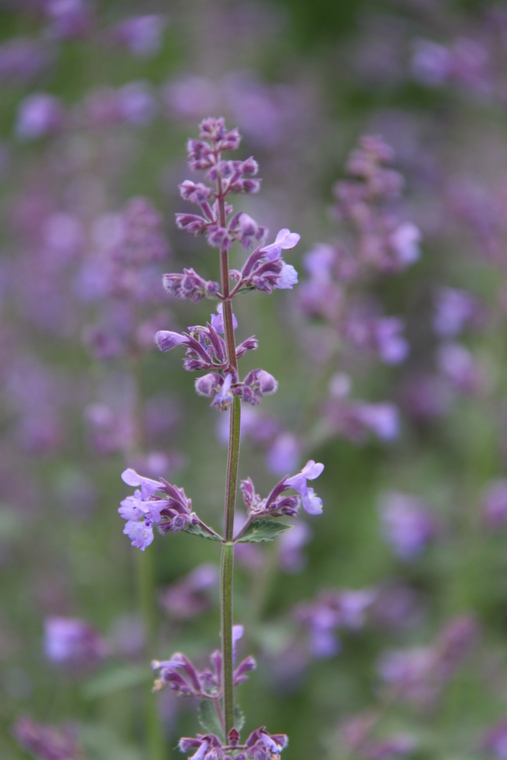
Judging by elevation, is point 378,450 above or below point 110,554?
above

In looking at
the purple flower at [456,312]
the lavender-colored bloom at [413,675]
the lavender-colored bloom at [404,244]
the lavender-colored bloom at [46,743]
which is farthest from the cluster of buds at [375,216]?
the lavender-colored bloom at [46,743]

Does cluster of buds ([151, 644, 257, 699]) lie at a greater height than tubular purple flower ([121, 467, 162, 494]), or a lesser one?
lesser

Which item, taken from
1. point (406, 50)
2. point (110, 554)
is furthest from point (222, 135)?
point (406, 50)

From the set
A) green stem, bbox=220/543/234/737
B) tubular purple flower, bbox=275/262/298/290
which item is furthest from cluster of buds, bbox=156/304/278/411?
green stem, bbox=220/543/234/737

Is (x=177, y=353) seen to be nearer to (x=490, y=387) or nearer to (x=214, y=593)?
(x=214, y=593)

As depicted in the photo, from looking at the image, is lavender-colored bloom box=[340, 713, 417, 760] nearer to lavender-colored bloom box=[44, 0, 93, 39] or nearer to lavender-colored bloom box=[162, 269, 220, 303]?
lavender-colored bloom box=[162, 269, 220, 303]

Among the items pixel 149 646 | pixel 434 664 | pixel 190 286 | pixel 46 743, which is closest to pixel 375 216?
pixel 190 286
